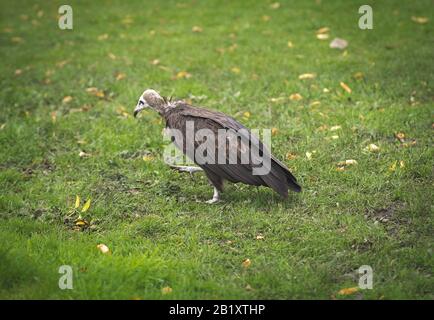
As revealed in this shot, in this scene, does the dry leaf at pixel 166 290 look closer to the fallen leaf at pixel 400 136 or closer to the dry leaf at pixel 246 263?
the dry leaf at pixel 246 263

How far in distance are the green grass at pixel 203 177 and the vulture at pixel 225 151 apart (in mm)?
319

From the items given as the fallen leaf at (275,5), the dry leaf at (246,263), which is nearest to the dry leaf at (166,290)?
the dry leaf at (246,263)

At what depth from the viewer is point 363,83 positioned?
30.3ft

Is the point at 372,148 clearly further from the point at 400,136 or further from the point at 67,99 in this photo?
the point at 67,99

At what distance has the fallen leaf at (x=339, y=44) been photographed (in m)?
10.6

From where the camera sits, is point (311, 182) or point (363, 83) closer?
point (311, 182)

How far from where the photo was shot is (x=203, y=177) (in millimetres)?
7242

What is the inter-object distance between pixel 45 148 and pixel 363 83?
184 inches

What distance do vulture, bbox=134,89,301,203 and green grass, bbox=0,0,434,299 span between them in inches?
12.6

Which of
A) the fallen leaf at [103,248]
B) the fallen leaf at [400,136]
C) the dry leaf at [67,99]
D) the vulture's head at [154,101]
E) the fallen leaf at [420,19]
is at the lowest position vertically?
the fallen leaf at [103,248]

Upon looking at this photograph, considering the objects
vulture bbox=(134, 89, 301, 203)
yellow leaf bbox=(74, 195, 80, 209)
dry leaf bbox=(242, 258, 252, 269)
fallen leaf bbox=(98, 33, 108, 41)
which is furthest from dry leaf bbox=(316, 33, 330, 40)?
dry leaf bbox=(242, 258, 252, 269)

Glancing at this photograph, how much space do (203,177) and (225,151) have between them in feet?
3.57

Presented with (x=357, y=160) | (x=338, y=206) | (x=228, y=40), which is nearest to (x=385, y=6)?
(x=228, y=40)
